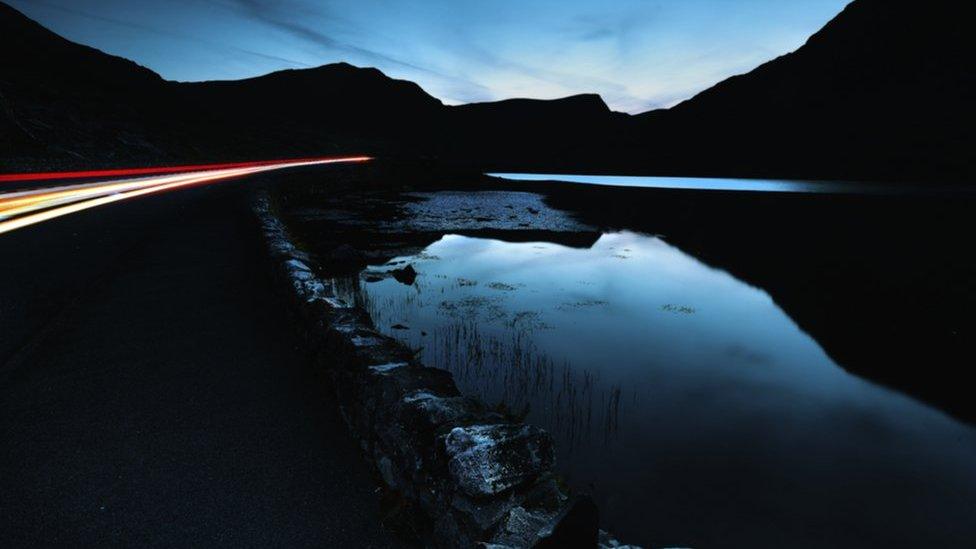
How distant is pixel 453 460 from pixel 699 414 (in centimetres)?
668

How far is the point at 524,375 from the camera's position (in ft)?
29.1

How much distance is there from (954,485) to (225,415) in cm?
970

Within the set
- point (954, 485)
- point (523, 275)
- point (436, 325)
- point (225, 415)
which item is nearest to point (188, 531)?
point (225, 415)

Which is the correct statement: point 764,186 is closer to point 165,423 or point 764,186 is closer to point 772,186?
point 772,186

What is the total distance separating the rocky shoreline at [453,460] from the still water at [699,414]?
10.2 feet

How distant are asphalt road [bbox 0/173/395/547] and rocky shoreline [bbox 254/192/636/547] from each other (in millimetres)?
341

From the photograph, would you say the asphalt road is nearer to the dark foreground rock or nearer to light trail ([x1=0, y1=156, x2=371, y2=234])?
the dark foreground rock

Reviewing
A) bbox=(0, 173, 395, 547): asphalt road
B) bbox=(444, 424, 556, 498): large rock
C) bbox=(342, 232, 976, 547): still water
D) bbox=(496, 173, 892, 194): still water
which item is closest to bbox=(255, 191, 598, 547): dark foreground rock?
bbox=(444, 424, 556, 498): large rock

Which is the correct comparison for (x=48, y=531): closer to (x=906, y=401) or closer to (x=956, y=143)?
(x=906, y=401)

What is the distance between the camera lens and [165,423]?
4.16 meters

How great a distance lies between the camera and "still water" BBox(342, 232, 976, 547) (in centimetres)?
584

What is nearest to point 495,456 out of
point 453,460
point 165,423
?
point 453,460

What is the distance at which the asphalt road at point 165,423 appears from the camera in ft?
10.6

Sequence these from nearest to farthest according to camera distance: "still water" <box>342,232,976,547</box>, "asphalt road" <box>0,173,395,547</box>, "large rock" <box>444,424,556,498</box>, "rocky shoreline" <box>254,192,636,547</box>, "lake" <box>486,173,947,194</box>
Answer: "rocky shoreline" <box>254,192,636,547</box> → "large rock" <box>444,424,556,498</box> → "asphalt road" <box>0,173,395,547</box> → "still water" <box>342,232,976,547</box> → "lake" <box>486,173,947,194</box>
